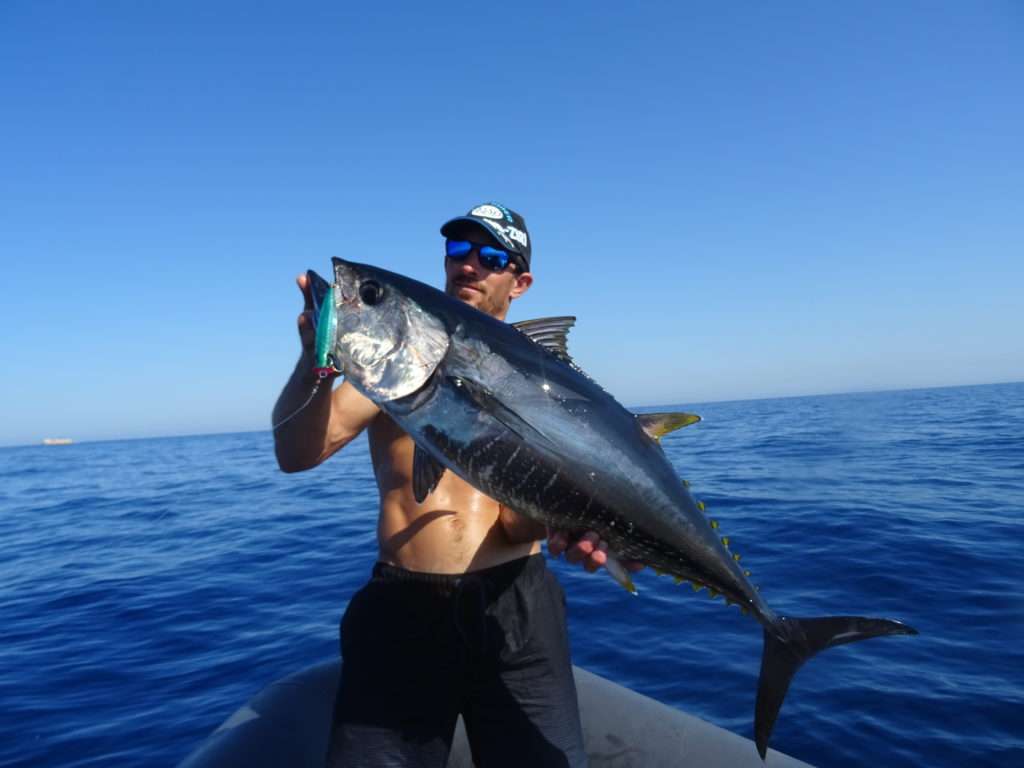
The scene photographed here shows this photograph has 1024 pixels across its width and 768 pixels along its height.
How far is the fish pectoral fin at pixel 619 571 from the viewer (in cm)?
264

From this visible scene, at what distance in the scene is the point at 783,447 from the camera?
22344 millimetres

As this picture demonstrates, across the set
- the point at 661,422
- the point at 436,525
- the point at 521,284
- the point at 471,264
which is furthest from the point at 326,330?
the point at 521,284

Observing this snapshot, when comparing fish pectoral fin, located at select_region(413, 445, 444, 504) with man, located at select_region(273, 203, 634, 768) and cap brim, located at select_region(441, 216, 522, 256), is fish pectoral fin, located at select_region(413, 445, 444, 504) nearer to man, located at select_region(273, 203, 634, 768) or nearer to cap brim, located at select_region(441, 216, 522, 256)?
man, located at select_region(273, 203, 634, 768)

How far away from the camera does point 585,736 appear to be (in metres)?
4.29

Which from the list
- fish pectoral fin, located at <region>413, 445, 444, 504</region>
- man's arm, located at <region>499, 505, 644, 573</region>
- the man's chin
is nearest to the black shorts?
man's arm, located at <region>499, 505, 644, 573</region>

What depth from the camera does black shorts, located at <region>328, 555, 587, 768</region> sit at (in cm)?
292

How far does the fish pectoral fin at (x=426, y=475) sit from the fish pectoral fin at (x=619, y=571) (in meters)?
0.90

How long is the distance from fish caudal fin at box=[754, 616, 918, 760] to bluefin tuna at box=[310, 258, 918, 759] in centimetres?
25

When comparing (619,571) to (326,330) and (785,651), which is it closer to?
(785,651)

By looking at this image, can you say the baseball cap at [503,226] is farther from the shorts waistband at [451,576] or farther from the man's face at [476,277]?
the shorts waistband at [451,576]

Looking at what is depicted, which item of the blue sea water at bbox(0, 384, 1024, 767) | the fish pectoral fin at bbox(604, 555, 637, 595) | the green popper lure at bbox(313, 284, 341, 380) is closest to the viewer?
the green popper lure at bbox(313, 284, 341, 380)

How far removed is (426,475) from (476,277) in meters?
1.59

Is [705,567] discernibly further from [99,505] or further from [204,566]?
[99,505]

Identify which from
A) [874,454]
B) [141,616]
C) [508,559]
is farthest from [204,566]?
[874,454]
